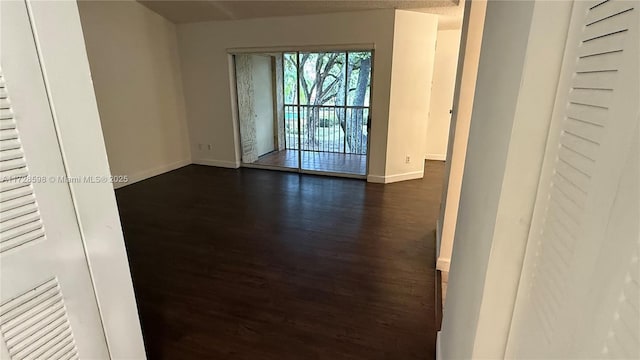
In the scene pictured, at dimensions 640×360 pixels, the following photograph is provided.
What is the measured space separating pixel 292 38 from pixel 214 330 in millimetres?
4181

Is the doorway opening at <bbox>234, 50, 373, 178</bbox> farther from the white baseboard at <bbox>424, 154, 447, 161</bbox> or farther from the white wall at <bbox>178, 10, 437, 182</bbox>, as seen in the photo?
the white baseboard at <bbox>424, 154, 447, 161</bbox>

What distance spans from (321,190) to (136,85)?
3.21 meters

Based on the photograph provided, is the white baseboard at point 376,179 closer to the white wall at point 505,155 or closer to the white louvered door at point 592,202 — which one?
the white wall at point 505,155

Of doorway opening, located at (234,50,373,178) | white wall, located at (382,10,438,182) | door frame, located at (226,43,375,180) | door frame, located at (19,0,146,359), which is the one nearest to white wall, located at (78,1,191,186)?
door frame, located at (226,43,375,180)

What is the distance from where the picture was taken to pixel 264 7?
4.57m

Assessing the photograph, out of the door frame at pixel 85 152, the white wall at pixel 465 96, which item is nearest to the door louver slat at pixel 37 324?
the door frame at pixel 85 152

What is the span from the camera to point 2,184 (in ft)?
2.88

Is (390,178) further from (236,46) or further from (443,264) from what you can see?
(236,46)

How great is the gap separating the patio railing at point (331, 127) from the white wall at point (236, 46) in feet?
3.85

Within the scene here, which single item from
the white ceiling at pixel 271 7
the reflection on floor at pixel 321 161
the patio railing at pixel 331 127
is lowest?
the reflection on floor at pixel 321 161

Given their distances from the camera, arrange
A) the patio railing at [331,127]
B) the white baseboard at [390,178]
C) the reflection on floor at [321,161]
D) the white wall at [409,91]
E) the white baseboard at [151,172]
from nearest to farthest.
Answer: the white wall at [409,91], the white baseboard at [151,172], the white baseboard at [390,178], the reflection on floor at [321,161], the patio railing at [331,127]

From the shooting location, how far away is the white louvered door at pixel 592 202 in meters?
0.46

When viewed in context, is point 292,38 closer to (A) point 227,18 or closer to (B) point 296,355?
(A) point 227,18

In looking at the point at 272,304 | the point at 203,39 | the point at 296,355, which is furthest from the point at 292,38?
the point at 296,355
